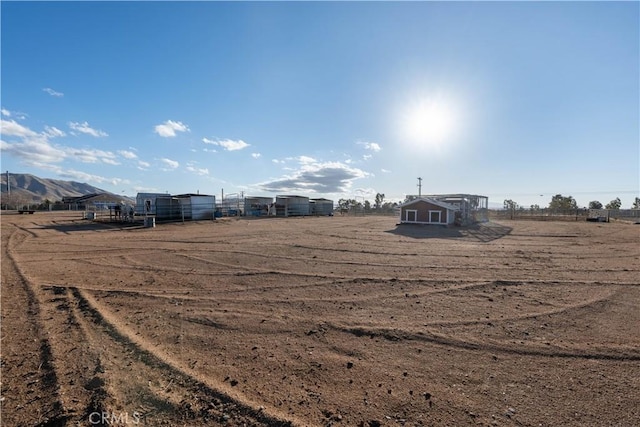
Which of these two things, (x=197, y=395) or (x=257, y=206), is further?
(x=257, y=206)

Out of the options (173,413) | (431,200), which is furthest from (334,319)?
(431,200)

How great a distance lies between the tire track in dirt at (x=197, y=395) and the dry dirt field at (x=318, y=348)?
0.01 meters

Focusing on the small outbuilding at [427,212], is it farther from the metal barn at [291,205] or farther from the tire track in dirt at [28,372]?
the tire track in dirt at [28,372]

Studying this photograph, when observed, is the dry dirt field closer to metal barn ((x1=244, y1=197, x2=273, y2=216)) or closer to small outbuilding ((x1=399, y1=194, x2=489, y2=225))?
small outbuilding ((x1=399, y1=194, x2=489, y2=225))

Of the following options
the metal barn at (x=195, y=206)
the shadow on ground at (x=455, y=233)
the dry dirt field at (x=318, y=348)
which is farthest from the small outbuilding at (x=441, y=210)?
the metal barn at (x=195, y=206)

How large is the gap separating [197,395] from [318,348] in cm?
164

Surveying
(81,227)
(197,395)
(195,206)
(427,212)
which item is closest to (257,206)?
(195,206)

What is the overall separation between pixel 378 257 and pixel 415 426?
833cm

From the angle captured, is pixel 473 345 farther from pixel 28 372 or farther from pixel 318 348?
pixel 28 372

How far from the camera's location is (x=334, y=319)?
5000mm

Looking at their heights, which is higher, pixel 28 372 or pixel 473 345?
pixel 473 345

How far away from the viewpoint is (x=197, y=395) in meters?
2.98

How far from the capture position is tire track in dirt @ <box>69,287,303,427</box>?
2662 mm

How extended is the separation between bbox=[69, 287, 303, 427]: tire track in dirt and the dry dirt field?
1 centimetres
